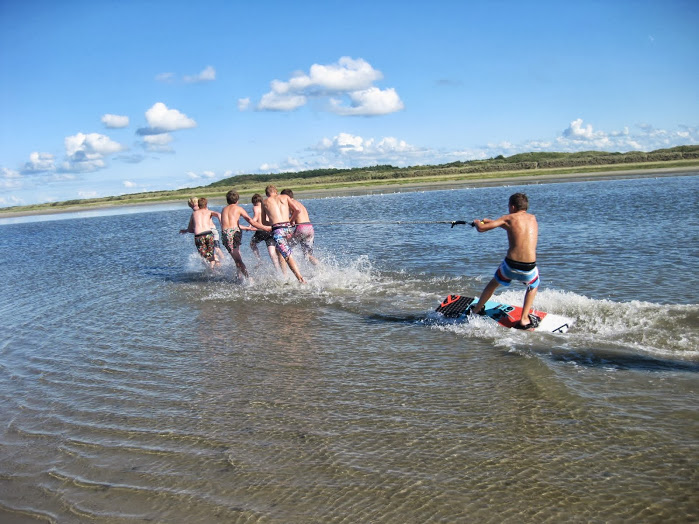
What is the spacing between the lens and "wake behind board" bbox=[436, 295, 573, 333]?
7.58 m

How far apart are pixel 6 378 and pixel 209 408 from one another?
3560 mm

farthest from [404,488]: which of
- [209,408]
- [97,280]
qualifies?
[97,280]

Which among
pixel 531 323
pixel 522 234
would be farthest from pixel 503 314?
pixel 522 234

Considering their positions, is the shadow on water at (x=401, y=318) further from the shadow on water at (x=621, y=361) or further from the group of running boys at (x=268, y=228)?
the group of running boys at (x=268, y=228)

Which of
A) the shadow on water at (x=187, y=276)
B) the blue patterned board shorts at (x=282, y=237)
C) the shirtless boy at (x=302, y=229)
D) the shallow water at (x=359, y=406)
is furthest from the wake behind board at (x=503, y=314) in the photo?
the shadow on water at (x=187, y=276)

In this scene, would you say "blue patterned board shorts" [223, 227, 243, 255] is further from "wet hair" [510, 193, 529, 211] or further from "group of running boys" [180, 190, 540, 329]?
"wet hair" [510, 193, 529, 211]

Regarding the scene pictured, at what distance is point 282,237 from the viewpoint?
1270cm

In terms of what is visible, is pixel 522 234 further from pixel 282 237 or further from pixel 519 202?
pixel 282 237

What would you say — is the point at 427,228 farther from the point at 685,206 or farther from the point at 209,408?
the point at 209,408

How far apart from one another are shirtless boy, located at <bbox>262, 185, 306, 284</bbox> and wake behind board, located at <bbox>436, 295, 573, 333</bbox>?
477cm

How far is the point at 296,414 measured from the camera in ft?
18.0

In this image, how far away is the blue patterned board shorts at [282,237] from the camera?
12.6 meters

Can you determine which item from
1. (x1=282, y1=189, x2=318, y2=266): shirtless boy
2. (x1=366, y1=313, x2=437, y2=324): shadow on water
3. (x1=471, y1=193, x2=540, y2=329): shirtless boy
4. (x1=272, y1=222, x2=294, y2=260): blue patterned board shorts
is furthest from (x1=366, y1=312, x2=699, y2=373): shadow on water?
(x1=282, y1=189, x2=318, y2=266): shirtless boy

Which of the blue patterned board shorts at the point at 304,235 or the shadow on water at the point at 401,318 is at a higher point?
the blue patterned board shorts at the point at 304,235
